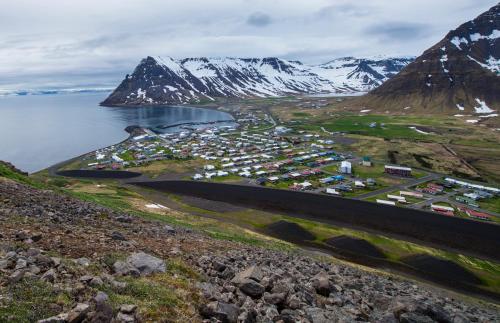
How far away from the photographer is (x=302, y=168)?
3890 inches

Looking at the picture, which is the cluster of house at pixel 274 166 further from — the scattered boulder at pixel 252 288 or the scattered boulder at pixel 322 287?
the scattered boulder at pixel 252 288

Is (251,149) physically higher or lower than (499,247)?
higher

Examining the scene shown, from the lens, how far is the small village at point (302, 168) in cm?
7275

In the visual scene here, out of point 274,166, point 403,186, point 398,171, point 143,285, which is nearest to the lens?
point 143,285

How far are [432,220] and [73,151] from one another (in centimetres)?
13019

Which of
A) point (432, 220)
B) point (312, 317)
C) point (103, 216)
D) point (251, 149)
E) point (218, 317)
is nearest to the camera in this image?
point (218, 317)

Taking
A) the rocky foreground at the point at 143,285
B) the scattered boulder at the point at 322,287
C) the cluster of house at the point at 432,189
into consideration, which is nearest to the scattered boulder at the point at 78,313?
the rocky foreground at the point at 143,285

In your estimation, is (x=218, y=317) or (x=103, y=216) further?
(x=103, y=216)

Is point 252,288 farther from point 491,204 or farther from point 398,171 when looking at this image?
point 398,171

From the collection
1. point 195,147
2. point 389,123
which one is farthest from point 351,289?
point 389,123

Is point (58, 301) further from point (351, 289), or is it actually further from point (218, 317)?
point (351, 289)

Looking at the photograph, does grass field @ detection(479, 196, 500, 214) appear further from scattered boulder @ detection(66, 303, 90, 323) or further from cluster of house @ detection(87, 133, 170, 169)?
cluster of house @ detection(87, 133, 170, 169)

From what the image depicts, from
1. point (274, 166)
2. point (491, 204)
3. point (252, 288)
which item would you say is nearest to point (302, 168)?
point (274, 166)

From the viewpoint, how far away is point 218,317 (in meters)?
11.6
